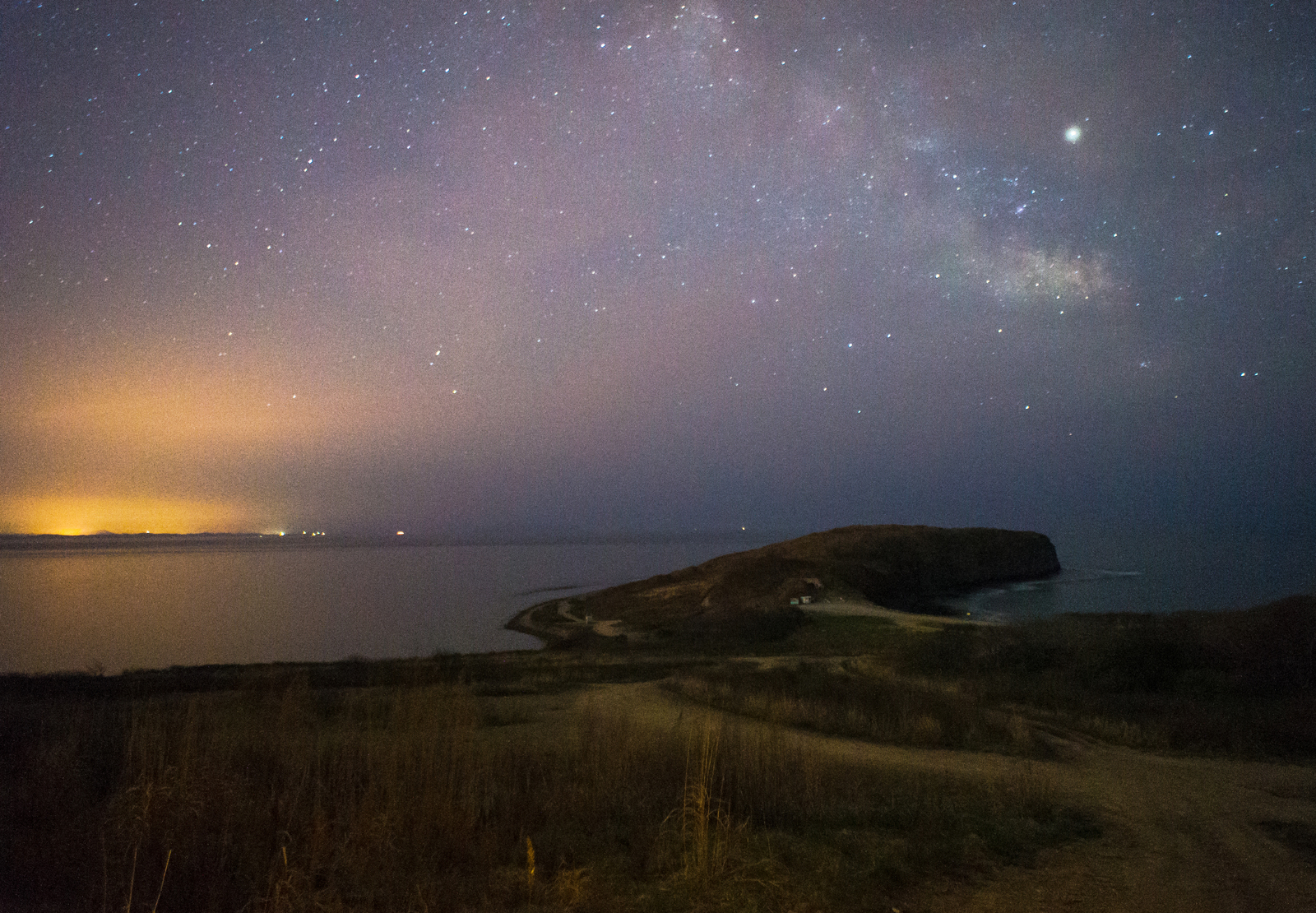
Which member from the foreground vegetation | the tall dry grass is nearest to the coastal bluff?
the foreground vegetation

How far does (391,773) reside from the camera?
746 centimetres

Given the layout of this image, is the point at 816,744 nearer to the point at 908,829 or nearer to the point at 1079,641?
the point at 908,829

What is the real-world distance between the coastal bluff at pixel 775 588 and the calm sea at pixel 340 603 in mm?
4457

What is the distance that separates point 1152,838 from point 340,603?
6600 cm

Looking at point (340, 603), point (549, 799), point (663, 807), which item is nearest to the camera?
point (663, 807)

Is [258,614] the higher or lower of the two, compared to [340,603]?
Answer: higher

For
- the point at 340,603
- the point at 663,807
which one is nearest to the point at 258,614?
the point at 340,603

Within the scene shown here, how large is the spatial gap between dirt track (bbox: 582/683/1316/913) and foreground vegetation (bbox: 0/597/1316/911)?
275 mm

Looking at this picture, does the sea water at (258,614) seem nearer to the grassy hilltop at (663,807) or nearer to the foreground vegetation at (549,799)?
the foreground vegetation at (549,799)

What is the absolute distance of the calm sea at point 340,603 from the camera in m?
39.4

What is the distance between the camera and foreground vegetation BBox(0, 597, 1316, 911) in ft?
18.1

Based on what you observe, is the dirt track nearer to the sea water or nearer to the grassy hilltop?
the grassy hilltop

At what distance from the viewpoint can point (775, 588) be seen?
5031 cm

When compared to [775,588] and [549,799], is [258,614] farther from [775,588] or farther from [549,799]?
[549,799]
